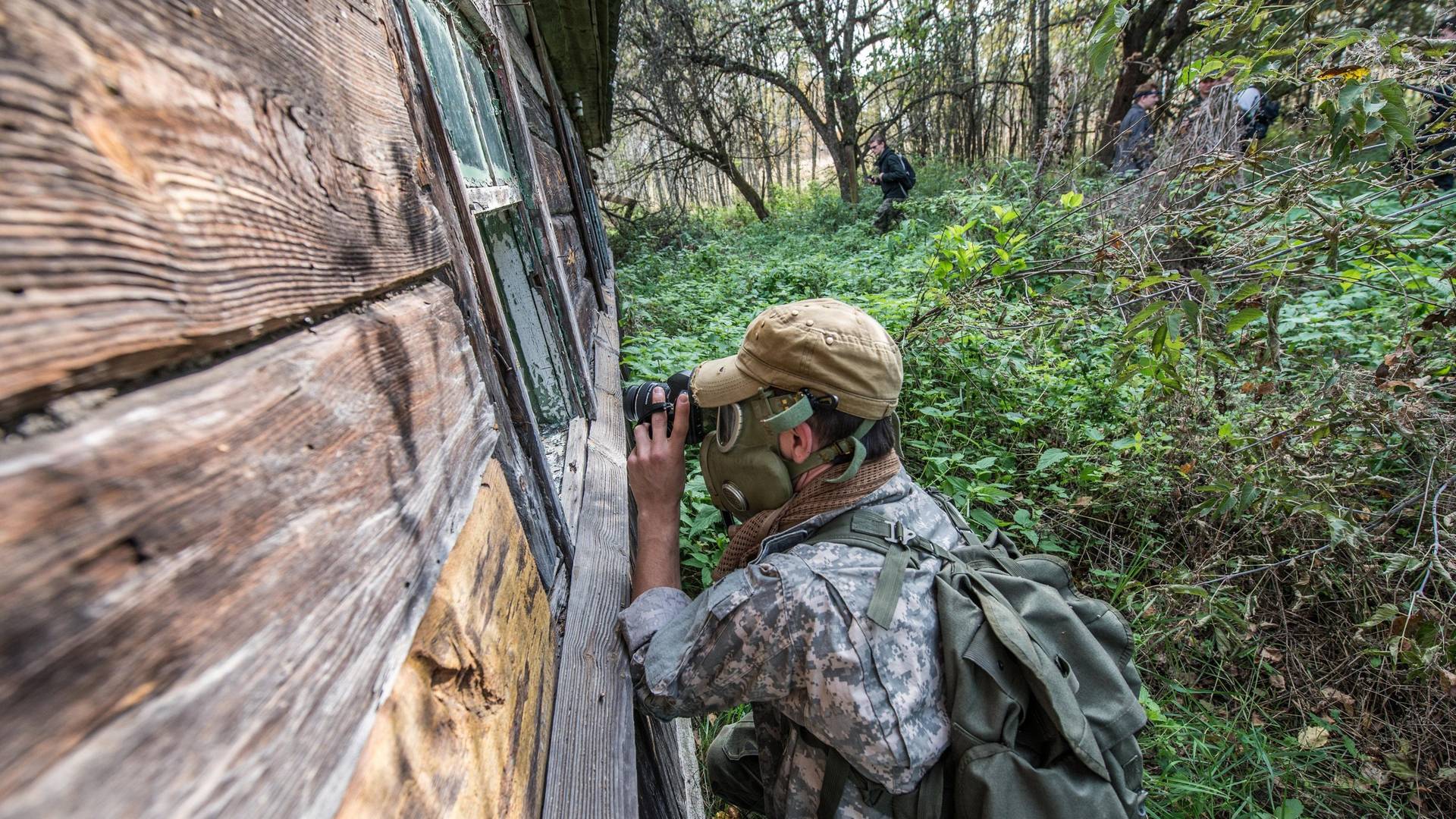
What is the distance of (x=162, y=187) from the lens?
38 centimetres

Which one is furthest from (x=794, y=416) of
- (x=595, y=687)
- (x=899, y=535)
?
(x=595, y=687)

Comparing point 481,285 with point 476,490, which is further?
point 481,285

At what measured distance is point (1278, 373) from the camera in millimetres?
3021

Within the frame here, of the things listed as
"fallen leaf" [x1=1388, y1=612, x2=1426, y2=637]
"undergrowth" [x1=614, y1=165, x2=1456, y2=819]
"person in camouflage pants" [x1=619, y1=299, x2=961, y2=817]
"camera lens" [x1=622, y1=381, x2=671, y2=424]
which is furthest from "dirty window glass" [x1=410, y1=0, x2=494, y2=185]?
"fallen leaf" [x1=1388, y1=612, x2=1426, y2=637]

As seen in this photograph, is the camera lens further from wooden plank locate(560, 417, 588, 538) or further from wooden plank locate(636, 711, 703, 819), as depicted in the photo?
wooden plank locate(636, 711, 703, 819)

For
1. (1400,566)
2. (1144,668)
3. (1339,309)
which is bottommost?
(1144,668)

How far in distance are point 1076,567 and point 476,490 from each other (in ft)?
9.51

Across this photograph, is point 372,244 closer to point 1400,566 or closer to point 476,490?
point 476,490

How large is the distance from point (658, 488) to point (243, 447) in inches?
46.3

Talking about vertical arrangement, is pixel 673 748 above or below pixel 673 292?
below

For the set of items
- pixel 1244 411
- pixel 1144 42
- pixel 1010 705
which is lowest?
pixel 1244 411

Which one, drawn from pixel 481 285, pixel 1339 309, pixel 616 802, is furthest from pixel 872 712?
pixel 1339 309

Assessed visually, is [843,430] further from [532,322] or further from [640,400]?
[532,322]

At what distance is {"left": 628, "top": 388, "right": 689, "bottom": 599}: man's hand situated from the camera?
1517mm
